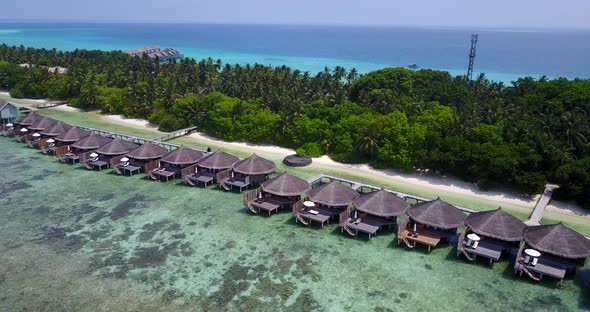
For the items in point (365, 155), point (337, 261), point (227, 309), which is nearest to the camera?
point (227, 309)

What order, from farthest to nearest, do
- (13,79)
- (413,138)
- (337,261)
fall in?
(13,79) < (413,138) < (337,261)

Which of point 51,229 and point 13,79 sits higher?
point 13,79

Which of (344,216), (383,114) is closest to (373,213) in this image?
(344,216)

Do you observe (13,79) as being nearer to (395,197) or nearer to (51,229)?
(51,229)

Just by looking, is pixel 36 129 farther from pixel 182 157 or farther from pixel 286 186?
pixel 286 186

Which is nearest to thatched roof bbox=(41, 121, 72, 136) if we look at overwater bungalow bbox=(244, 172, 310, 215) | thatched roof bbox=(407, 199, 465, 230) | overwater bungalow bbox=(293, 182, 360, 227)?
overwater bungalow bbox=(244, 172, 310, 215)

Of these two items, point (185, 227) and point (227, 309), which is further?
point (185, 227)

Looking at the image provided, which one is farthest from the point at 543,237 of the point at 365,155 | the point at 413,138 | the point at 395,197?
the point at 365,155
